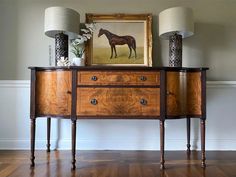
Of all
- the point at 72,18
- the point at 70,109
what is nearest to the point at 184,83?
the point at 70,109

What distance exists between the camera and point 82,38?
2.71 meters

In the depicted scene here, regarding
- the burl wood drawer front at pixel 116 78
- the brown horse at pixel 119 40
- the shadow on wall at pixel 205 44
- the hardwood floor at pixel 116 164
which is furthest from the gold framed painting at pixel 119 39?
the hardwood floor at pixel 116 164

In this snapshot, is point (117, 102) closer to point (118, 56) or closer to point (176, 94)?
point (176, 94)

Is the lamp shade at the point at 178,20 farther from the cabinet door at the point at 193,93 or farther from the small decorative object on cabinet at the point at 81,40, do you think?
the small decorative object on cabinet at the point at 81,40

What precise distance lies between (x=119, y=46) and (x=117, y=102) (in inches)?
34.4

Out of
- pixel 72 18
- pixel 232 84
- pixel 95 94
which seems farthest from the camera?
pixel 232 84

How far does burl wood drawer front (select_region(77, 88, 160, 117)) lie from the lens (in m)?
2.17

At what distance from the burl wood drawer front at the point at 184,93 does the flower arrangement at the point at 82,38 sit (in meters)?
0.96

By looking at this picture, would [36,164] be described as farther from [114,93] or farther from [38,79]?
[114,93]

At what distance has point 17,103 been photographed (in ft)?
9.46

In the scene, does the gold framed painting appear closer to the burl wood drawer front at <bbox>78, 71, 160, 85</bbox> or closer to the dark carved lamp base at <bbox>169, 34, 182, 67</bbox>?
the dark carved lamp base at <bbox>169, 34, 182, 67</bbox>

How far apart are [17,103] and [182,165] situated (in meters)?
1.79

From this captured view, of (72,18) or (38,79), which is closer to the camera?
(38,79)

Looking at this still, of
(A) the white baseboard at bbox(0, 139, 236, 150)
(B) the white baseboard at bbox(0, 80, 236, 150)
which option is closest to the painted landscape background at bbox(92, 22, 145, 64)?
(B) the white baseboard at bbox(0, 80, 236, 150)
